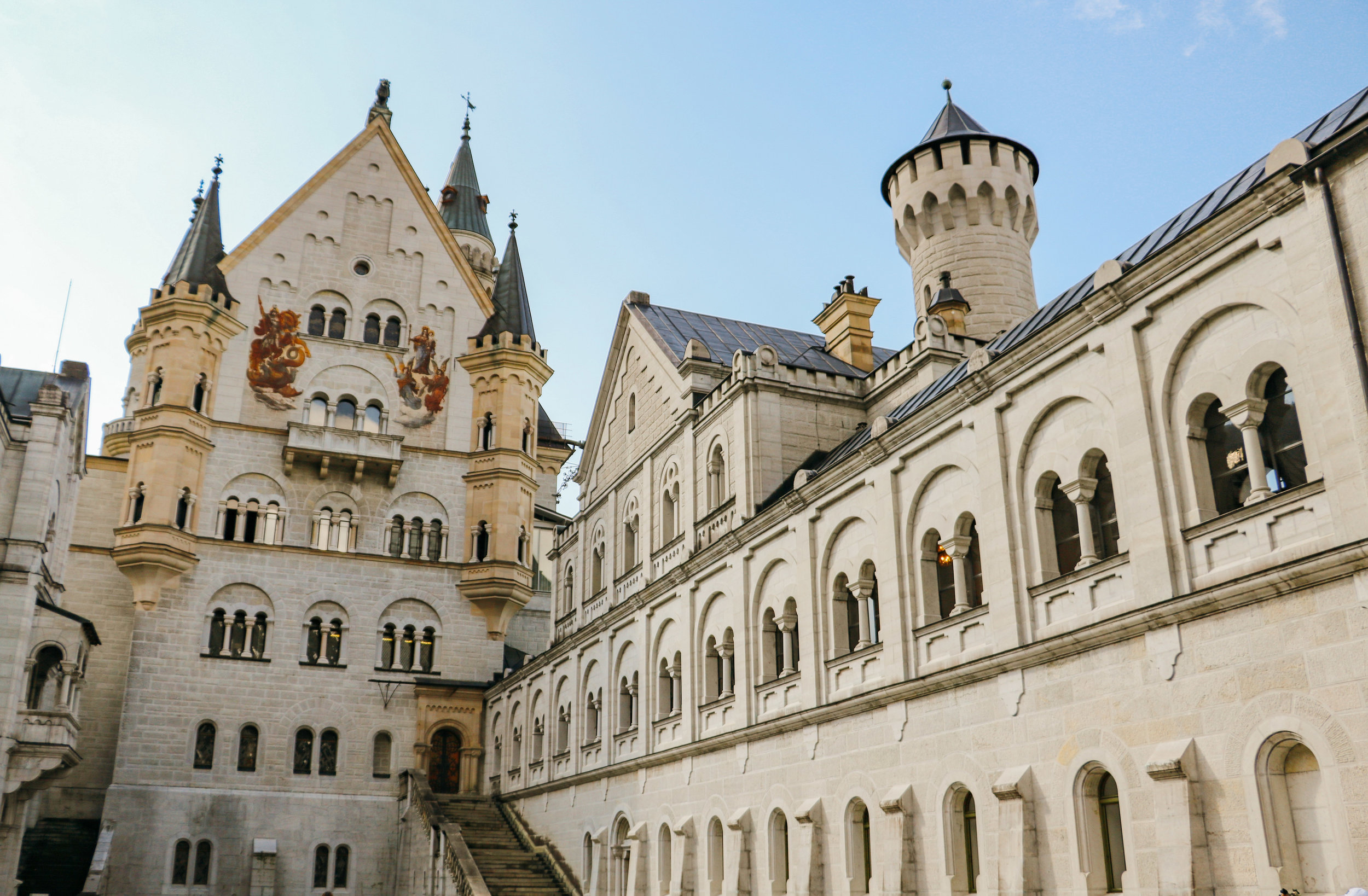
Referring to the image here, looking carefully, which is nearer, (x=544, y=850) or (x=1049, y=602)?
(x=1049, y=602)

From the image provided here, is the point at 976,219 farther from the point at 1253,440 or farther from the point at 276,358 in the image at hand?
the point at 276,358

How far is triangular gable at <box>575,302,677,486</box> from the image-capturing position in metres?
41.3

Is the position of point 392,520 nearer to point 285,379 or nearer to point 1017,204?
point 285,379

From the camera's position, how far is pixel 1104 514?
17422 millimetres

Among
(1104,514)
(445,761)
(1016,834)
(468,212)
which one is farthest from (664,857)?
(468,212)

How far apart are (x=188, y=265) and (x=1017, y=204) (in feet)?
106

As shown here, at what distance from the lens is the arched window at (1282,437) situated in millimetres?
14078

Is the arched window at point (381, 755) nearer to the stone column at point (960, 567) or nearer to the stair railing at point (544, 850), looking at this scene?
the stair railing at point (544, 850)

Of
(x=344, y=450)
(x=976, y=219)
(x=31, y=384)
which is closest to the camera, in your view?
(x=31, y=384)

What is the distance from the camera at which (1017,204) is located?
40.4m

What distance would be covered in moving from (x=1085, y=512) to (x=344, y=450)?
35863mm

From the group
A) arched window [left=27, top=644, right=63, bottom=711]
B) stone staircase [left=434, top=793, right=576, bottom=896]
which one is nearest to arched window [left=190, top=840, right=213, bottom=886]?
stone staircase [left=434, top=793, right=576, bottom=896]

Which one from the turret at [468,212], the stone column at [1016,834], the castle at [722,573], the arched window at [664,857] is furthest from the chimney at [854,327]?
the turret at [468,212]

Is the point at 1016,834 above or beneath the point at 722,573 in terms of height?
beneath
